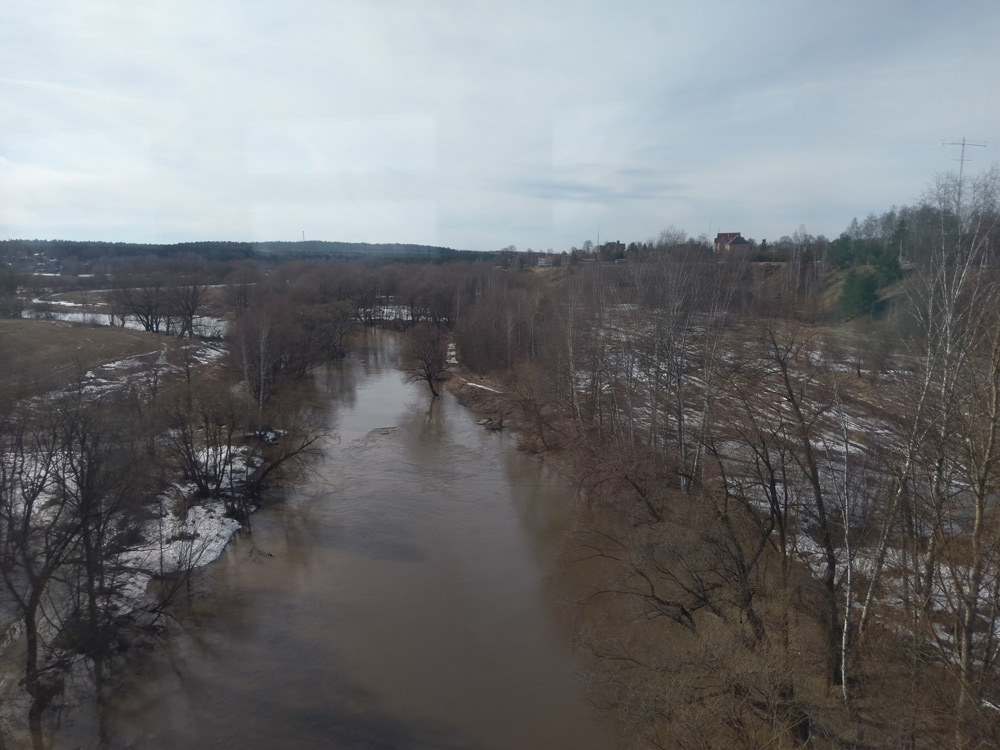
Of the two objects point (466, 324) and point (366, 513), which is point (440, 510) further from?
point (466, 324)

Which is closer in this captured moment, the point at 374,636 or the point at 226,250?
the point at 374,636

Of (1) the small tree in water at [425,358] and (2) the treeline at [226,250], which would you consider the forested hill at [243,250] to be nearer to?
(2) the treeline at [226,250]

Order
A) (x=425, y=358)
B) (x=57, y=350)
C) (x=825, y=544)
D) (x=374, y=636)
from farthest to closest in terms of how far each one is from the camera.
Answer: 1. (x=425, y=358)
2. (x=57, y=350)
3. (x=374, y=636)
4. (x=825, y=544)

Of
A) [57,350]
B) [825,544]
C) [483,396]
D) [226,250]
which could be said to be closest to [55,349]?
[57,350]

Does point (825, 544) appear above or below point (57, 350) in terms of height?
below

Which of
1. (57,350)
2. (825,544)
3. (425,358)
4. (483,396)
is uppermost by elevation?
(57,350)

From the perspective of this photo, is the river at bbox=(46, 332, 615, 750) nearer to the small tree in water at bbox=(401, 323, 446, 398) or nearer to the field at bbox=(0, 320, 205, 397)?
Answer: the field at bbox=(0, 320, 205, 397)

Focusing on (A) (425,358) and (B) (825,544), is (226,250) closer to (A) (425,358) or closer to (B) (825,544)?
(A) (425,358)

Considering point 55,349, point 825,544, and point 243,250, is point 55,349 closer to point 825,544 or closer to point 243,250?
point 825,544

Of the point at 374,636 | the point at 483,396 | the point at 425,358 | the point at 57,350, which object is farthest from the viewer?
the point at 425,358
